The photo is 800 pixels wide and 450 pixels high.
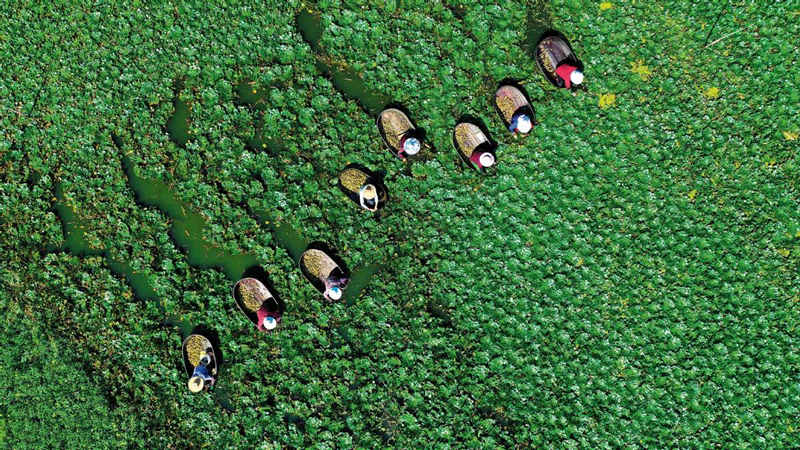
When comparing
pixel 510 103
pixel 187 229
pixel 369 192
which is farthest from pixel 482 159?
pixel 187 229

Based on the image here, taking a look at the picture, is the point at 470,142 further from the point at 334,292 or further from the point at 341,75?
the point at 334,292

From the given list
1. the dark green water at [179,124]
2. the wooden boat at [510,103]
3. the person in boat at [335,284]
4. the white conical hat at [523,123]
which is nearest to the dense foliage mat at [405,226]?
the dark green water at [179,124]

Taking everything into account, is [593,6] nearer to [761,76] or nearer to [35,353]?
[761,76]

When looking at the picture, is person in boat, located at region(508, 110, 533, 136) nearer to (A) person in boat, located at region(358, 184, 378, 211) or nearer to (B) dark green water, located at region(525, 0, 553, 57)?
(B) dark green water, located at region(525, 0, 553, 57)

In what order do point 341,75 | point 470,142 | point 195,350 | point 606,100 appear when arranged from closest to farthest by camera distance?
point 195,350 < point 470,142 < point 606,100 < point 341,75

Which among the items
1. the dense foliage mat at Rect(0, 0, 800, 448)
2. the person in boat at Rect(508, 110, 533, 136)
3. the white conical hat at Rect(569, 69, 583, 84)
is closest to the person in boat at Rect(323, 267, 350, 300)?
the dense foliage mat at Rect(0, 0, 800, 448)

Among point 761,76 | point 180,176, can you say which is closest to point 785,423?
point 761,76
